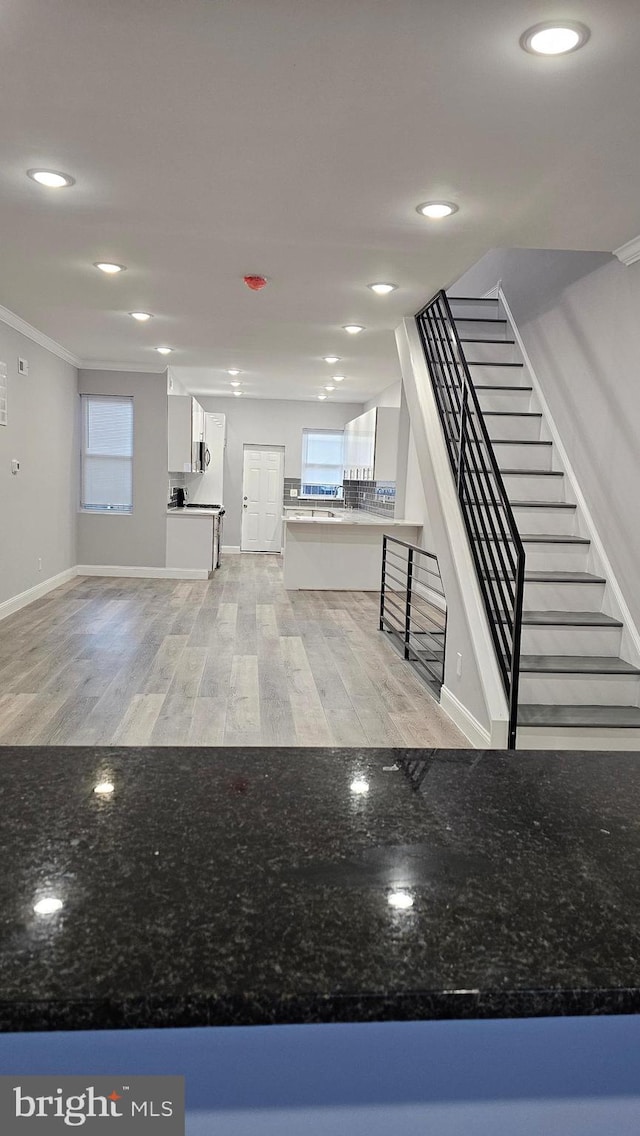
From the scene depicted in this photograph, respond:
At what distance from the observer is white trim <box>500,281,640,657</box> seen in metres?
4.43

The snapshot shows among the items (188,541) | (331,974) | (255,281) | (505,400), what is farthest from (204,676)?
(188,541)

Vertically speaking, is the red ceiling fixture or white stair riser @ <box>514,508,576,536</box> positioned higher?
the red ceiling fixture

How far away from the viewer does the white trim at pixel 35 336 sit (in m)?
6.66

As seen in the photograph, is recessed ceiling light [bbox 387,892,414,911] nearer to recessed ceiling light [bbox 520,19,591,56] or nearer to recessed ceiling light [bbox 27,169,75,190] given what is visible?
recessed ceiling light [bbox 520,19,591,56]

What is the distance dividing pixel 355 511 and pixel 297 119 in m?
10.2

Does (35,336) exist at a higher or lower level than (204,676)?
higher

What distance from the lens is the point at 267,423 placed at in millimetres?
13438

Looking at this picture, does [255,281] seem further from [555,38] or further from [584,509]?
[555,38]

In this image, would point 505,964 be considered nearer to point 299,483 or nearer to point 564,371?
point 564,371

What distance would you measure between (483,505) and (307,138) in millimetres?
2397

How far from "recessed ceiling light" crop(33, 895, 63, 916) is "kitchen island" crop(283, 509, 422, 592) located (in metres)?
8.46

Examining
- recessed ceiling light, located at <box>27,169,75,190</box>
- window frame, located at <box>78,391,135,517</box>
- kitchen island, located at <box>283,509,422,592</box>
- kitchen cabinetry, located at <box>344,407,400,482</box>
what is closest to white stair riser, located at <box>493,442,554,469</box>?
recessed ceiling light, located at <box>27,169,75,190</box>

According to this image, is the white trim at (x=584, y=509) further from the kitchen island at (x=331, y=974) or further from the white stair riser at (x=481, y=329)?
the kitchen island at (x=331, y=974)

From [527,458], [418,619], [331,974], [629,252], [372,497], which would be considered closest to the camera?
[331,974]
